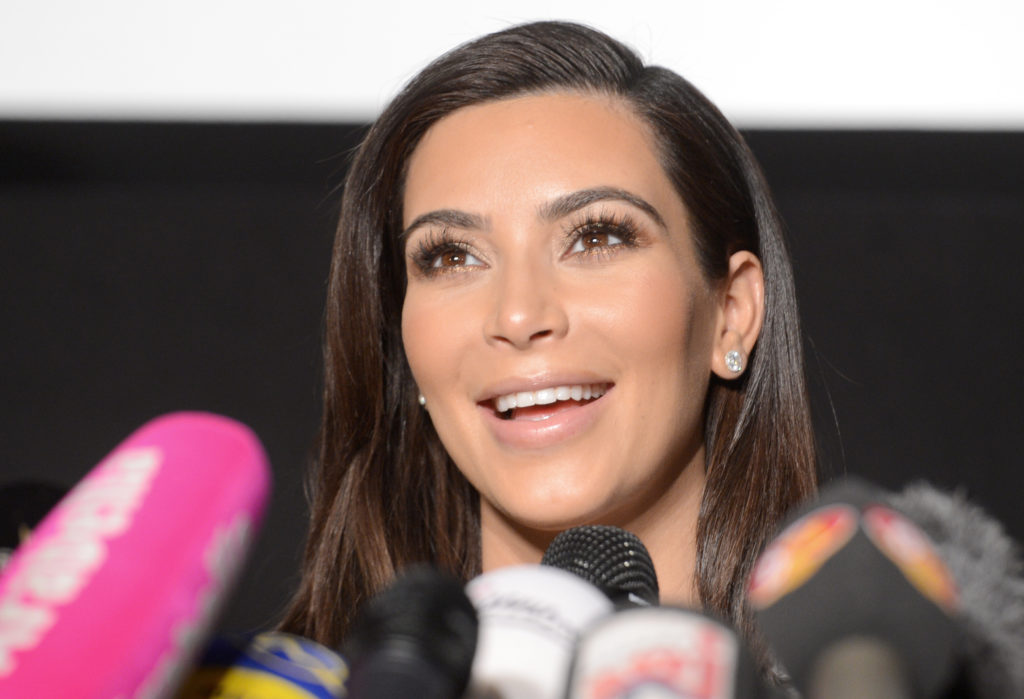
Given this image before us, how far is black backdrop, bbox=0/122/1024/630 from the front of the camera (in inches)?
91.9

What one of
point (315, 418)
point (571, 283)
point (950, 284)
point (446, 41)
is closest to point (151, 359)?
point (315, 418)

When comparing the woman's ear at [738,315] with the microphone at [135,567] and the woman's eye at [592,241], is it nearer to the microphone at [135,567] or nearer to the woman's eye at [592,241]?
the woman's eye at [592,241]

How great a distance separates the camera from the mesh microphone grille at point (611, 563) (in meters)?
0.94

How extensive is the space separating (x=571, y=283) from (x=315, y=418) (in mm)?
1197

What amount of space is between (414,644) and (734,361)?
3.56 ft

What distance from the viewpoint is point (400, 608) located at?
24.3 inches

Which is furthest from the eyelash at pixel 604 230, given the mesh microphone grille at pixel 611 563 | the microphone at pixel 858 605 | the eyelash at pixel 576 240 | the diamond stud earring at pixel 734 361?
the microphone at pixel 858 605

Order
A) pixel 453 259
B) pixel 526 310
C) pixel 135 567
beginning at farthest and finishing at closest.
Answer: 1. pixel 453 259
2. pixel 526 310
3. pixel 135 567

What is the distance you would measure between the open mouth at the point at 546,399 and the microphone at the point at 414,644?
77 centimetres

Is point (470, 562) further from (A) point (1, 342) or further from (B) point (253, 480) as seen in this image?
(A) point (1, 342)

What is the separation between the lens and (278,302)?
248cm

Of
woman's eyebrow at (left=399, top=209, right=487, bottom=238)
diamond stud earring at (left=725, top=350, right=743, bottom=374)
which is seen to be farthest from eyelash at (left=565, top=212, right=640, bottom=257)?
diamond stud earring at (left=725, top=350, right=743, bottom=374)

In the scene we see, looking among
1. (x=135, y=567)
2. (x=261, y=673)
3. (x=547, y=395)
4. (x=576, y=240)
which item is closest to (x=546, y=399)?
(x=547, y=395)

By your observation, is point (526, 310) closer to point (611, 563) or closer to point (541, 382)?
point (541, 382)
